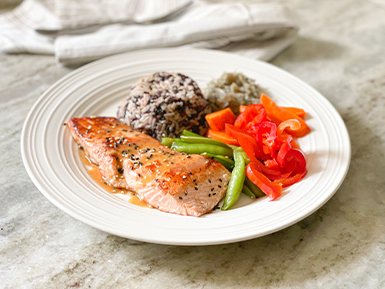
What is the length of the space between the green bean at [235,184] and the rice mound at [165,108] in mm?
966

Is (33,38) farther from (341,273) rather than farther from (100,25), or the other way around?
(341,273)

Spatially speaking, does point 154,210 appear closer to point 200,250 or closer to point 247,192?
point 200,250

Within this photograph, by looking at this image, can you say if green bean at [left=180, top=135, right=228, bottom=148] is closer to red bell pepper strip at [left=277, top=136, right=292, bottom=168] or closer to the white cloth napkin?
red bell pepper strip at [left=277, top=136, right=292, bottom=168]

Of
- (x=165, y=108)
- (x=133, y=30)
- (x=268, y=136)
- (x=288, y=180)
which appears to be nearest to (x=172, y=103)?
(x=165, y=108)

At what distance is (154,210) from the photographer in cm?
340

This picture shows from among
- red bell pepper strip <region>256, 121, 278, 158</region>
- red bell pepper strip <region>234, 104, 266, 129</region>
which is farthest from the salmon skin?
red bell pepper strip <region>234, 104, 266, 129</region>

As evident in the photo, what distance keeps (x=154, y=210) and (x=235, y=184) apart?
0.75 m

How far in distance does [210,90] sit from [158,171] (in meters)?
1.70

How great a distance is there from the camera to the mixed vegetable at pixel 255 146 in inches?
141

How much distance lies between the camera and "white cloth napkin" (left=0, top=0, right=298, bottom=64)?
18.5 ft

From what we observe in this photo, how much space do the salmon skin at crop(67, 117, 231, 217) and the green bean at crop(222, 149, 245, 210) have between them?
0.05 metres

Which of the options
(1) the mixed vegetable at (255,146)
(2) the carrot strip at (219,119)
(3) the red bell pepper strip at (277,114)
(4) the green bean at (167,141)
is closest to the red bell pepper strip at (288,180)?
(1) the mixed vegetable at (255,146)

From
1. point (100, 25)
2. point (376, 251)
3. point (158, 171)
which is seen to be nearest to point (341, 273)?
point (376, 251)

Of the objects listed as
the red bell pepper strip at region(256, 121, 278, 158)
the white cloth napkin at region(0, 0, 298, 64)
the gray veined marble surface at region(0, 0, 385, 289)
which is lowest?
the gray veined marble surface at region(0, 0, 385, 289)
